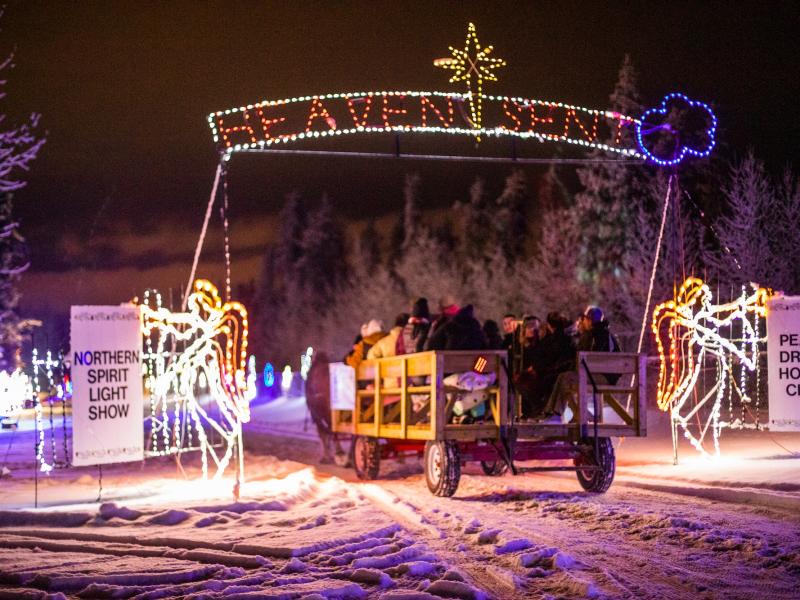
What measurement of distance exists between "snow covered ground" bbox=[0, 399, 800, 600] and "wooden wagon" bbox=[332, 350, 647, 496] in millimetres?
445

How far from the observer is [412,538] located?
9.11m

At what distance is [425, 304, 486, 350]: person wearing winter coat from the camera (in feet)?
41.2

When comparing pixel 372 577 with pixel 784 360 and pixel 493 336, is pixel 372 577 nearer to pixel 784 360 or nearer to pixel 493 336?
pixel 493 336

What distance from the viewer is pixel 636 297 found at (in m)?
38.2

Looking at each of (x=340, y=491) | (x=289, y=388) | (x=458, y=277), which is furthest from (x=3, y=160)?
(x=458, y=277)

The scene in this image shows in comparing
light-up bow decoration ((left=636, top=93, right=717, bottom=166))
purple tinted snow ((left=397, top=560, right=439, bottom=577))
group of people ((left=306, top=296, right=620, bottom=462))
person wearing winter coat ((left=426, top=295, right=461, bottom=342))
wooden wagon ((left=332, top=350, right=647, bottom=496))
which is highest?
light-up bow decoration ((left=636, top=93, right=717, bottom=166))

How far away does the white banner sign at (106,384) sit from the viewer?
37.6ft

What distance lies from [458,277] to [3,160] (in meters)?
37.8

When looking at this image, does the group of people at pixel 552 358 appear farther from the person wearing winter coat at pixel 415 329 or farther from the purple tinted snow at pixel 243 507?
the purple tinted snow at pixel 243 507

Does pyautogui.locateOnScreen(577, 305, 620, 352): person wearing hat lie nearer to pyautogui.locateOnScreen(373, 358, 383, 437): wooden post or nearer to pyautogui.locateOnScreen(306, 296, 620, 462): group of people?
pyautogui.locateOnScreen(306, 296, 620, 462): group of people

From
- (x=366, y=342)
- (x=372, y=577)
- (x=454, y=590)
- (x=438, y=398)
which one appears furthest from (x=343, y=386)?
(x=454, y=590)

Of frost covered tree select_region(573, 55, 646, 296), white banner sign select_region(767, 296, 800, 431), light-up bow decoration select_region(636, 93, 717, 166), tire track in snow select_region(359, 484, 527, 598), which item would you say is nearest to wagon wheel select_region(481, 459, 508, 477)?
tire track in snow select_region(359, 484, 527, 598)

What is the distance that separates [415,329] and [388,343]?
27.3 inches

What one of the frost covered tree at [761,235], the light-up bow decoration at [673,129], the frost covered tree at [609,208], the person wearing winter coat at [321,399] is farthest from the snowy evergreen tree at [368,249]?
the light-up bow decoration at [673,129]
